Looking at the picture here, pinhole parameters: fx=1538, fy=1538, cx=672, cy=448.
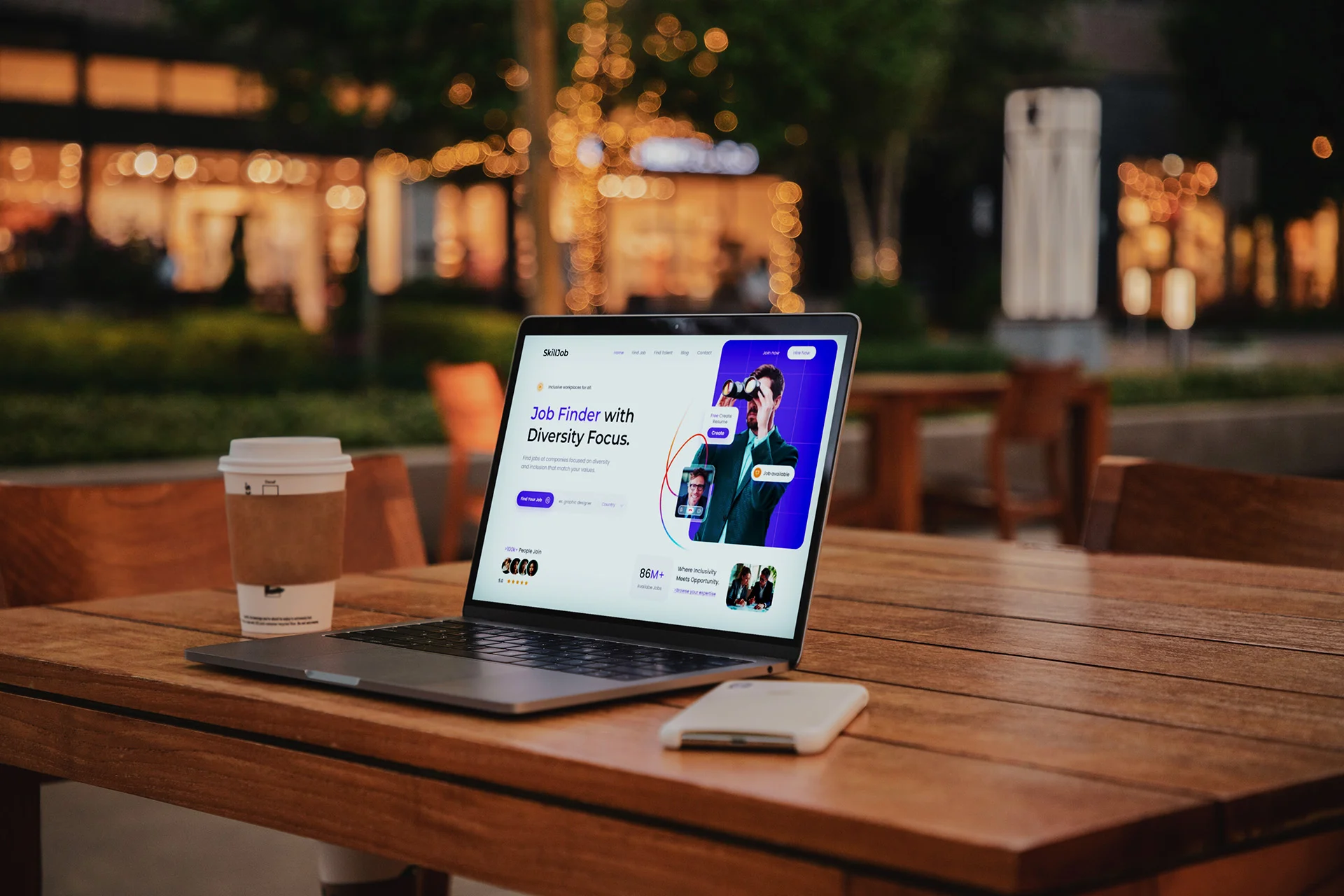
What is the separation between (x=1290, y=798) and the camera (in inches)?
39.6

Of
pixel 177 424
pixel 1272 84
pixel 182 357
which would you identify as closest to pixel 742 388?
pixel 177 424

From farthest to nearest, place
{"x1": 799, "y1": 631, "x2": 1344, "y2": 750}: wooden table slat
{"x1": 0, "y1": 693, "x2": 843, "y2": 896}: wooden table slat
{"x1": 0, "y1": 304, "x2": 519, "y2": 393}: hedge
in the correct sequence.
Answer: {"x1": 0, "y1": 304, "x2": 519, "y2": 393}: hedge < {"x1": 799, "y1": 631, "x2": 1344, "y2": 750}: wooden table slat < {"x1": 0, "y1": 693, "x2": 843, "y2": 896}: wooden table slat

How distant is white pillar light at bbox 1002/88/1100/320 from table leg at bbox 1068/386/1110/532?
31.5ft

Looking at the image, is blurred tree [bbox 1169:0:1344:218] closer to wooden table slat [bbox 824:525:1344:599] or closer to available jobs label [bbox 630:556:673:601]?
wooden table slat [bbox 824:525:1344:599]

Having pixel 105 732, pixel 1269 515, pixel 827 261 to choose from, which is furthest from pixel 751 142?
pixel 827 261

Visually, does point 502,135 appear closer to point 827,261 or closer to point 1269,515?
point 1269,515

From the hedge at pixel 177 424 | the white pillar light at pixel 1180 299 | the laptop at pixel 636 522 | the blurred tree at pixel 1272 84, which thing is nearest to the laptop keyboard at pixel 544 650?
the laptop at pixel 636 522

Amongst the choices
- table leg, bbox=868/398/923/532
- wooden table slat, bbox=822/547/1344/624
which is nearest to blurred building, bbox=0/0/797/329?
table leg, bbox=868/398/923/532

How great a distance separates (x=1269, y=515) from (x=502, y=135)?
1305 cm

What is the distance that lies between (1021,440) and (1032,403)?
0.68 ft

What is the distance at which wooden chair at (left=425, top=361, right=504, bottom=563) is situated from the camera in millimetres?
6562

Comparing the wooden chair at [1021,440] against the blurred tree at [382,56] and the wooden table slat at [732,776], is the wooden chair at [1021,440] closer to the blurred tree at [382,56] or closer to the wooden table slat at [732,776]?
the wooden table slat at [732,776]

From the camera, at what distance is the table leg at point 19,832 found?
179 cm

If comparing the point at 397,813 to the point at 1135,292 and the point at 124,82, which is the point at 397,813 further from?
the point at 1135,292
